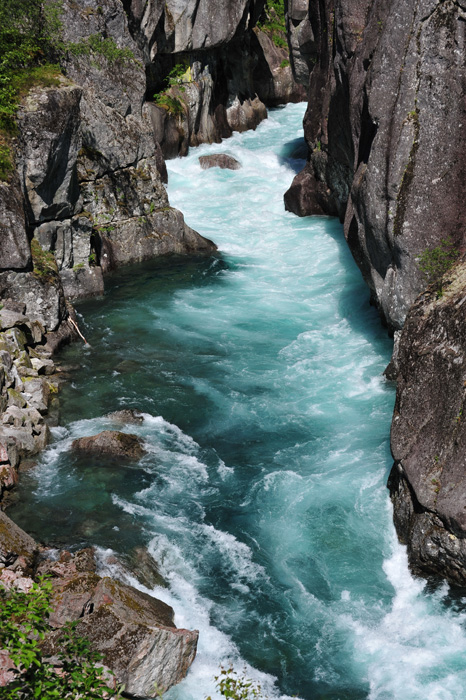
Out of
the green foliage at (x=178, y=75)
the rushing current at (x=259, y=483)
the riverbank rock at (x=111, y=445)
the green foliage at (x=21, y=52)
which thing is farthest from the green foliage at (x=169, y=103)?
the riverbank rock at (x=111, y=445)

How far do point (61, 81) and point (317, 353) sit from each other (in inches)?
430

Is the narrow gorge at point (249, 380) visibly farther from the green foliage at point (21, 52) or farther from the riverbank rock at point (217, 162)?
the riverbank rock at point (217, 162)

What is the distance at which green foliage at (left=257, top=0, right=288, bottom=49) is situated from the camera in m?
45.1

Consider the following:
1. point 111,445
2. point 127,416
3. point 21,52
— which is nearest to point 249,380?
point 127,416

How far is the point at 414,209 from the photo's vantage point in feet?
51.7

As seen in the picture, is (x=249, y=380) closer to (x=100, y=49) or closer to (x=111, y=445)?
(x=111, y=445)

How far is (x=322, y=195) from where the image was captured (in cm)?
2836

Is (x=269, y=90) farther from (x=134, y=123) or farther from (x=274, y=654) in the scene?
(x=274, y=654)

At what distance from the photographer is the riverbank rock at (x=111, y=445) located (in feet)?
46.2

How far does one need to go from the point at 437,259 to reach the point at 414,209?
1.28 meters

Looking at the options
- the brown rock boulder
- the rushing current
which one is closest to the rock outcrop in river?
the rushing current

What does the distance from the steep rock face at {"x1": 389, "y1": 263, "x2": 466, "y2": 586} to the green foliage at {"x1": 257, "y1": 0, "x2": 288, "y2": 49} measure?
37.9 m

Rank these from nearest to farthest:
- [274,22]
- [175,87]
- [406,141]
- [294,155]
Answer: [406,141] → [175,87] → [294,155] → [274,22]

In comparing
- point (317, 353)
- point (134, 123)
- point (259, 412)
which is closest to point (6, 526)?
point (259, 412)
